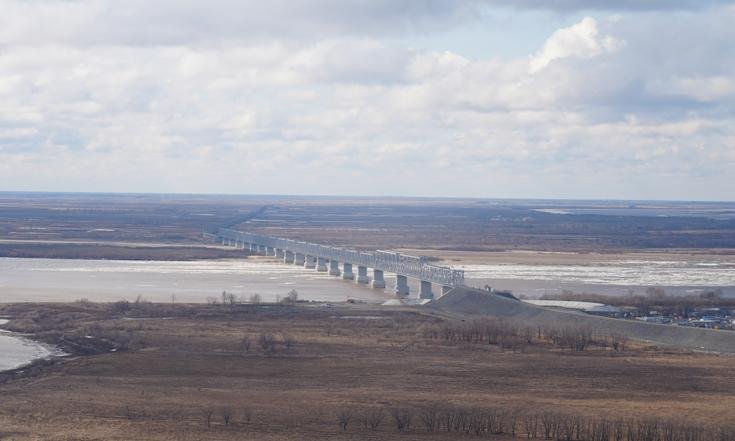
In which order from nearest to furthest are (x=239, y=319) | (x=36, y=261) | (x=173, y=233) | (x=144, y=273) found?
(x=239, y=319) < (x=144, y=273) < (x=36, y=261) < (x=173, y=233)

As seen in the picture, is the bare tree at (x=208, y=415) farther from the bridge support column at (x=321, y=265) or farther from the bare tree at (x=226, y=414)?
the bridge support column at (x=321, y=265)

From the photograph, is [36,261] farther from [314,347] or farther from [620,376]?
[620,376]

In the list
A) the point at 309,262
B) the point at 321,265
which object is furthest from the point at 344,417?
the point at 309,262

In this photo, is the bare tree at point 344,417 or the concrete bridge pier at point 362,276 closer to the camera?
the bare tree at point 344,417

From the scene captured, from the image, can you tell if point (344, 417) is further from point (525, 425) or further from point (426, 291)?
point (426, 291)

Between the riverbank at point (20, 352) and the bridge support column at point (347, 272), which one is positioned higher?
the bridge support column at point (347, 272)

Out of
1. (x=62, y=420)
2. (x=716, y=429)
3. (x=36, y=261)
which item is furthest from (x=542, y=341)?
(x=36, y=261)

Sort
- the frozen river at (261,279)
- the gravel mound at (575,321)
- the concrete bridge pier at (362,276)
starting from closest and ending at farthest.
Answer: the gravel mound at (575,321) < the frozen river at (261,279) < the concrete bridge pier at (362,276)

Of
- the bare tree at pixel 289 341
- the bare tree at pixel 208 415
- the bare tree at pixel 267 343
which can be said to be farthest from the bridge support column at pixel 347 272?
the bare tree at pixel 208 415
